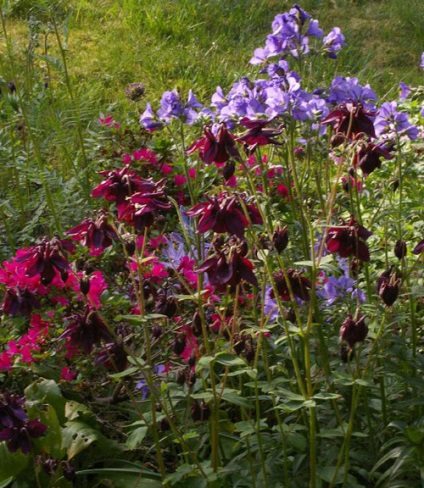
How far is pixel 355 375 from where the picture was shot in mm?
1733

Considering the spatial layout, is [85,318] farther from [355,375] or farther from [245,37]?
[245,37]

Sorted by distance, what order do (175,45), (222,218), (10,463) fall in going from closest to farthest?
(222,218) < (10,463) < (175,45)

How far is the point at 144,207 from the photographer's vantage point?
1658 mm

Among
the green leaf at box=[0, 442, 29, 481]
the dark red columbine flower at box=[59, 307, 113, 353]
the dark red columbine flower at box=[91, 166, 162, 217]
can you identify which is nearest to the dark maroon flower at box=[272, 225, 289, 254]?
the dark red columbine flower at box=[91, 166, 162, 217]

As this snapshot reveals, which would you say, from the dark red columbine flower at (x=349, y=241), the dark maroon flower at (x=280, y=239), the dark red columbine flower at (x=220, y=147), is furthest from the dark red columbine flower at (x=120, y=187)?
the dark red columbine flower at (x=349, y=241)

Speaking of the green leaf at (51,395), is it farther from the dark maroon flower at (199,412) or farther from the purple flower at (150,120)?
the purple flower at (150,120)

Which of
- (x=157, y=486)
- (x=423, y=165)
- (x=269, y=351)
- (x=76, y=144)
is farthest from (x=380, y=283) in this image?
(x=76, y=144)

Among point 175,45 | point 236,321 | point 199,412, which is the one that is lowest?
point 175,45

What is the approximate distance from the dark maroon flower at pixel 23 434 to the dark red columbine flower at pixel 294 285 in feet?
1.84

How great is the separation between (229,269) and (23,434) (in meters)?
0.55

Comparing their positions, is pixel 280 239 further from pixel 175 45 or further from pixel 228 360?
pixel 175 45

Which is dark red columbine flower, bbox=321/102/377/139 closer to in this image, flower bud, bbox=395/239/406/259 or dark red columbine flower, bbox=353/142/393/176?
dark red columbine flower, bbox=353/142/393/176

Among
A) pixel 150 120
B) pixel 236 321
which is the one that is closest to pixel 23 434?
pixel 236 321

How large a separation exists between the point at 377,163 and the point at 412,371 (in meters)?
0.53
